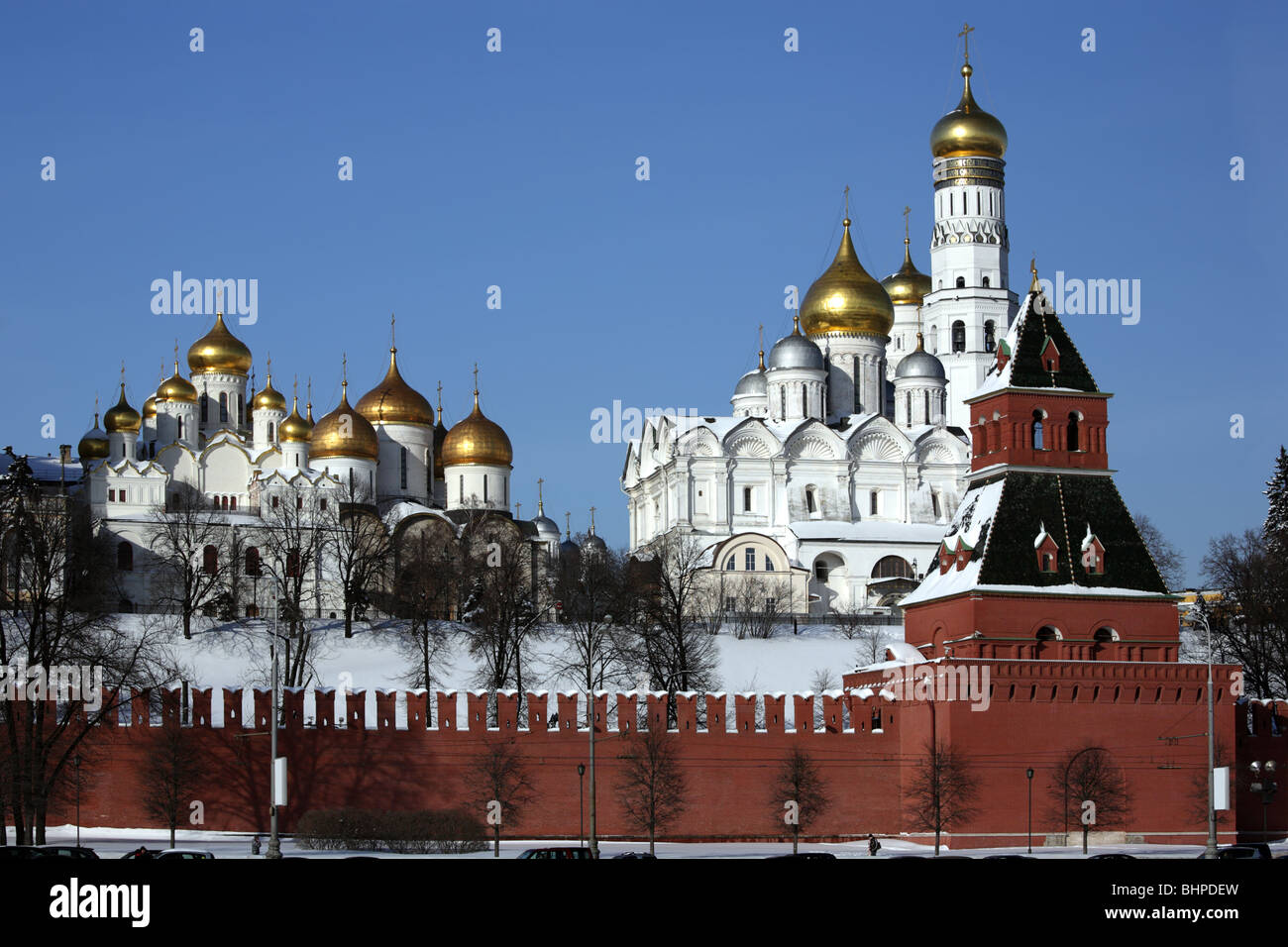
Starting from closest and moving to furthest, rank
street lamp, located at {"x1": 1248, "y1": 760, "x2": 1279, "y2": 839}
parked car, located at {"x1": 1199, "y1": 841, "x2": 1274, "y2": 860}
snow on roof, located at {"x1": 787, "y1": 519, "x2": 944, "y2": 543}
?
parked car, located at {"x1": 1199, "y1": 841, "x2": 1274, "y2": 860}, street lamp, located at {"x1": 1248, "y1": 760, "x2": 1279, "y2": 839}, snow on roof, located at {"x1": 787, "y1": 519, "x2": 944, "y2": 543}

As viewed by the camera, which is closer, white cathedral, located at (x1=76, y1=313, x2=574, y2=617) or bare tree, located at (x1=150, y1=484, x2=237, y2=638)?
bare tree, located at (x1=150, y1=484, x2=237, y2=638)

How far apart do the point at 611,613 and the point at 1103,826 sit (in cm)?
2052

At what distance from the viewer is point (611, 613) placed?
192ft

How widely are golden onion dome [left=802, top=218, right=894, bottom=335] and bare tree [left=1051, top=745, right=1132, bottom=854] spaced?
4176cm

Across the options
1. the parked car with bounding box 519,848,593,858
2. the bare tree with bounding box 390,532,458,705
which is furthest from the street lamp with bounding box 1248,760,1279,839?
the bare tree with bounding box 390,532,458,705

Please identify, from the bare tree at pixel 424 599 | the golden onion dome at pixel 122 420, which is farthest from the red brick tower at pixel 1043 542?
the golden onion dome at pixel 122 420

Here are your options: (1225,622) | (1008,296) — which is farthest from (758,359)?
(1225,622)

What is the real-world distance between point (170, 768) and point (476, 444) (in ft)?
130

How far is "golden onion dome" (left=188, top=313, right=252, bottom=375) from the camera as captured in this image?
274 ft

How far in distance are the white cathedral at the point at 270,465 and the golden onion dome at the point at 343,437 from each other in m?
0.04

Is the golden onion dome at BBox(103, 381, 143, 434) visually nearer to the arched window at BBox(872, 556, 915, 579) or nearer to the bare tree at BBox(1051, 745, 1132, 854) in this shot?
the arched window at BBox(872, 556, 915, 579)

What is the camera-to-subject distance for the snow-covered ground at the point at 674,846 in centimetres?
3691

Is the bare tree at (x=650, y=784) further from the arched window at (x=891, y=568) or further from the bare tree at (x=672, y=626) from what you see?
the arched window at (x=891, y=568)

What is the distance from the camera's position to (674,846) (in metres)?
39.9
